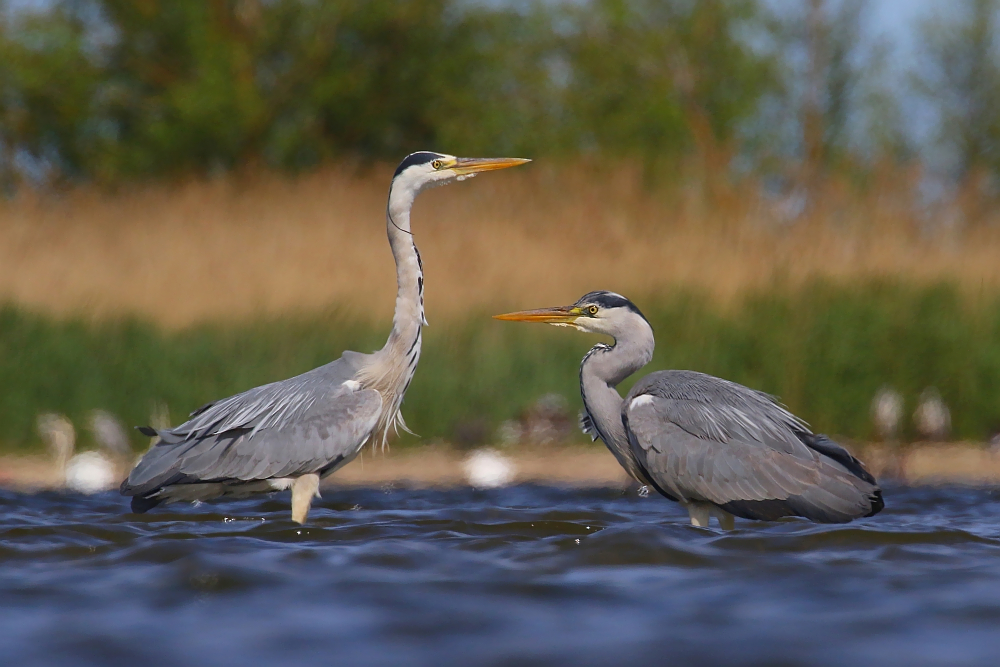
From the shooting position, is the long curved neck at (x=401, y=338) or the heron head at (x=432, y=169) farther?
the heron head at (x=432, y=169)

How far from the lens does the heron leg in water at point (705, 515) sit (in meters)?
6.13

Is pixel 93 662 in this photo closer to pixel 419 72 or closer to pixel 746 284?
pixel 746 284

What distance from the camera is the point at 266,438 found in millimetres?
6434

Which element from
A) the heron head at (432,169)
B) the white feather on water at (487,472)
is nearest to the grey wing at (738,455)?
the heron head at (432,169)

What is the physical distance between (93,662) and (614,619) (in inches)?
64.0

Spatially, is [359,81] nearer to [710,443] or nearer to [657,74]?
[657,74]

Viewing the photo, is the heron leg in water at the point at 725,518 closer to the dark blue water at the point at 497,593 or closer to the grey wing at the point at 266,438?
the dark blue water at the point at 497,593

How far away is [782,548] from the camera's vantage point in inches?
205

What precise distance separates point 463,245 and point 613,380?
742 centimetres

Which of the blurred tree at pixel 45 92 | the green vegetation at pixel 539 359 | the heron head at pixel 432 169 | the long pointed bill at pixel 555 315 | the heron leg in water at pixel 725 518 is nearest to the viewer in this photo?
the heron leg in water at pixel 725 518

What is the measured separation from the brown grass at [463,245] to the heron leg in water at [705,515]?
17.8 ft

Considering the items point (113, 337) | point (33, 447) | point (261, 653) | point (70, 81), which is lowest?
point (261, 653)

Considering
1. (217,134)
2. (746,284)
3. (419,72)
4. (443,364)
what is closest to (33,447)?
(443,364)

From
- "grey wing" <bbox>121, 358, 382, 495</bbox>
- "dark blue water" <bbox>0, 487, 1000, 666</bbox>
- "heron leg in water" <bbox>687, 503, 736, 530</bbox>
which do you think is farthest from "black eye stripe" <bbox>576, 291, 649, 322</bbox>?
"grey wing" <bbox>121, 358, 382, 495</bbox>
